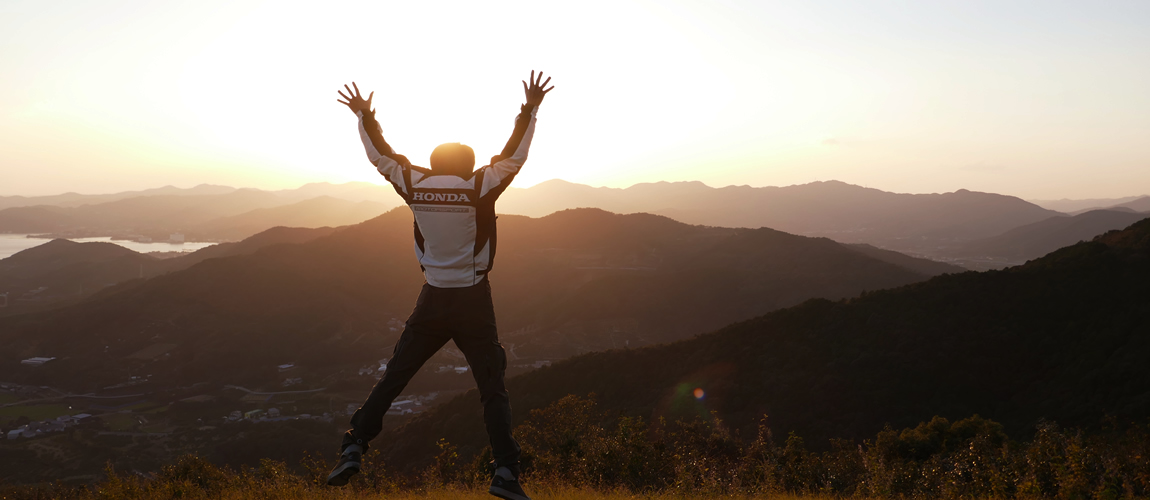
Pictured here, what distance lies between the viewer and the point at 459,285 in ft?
14.2

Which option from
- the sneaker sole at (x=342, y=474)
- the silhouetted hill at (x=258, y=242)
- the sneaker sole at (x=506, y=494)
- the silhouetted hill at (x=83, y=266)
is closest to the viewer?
the sneaker sole at (x=342, y=474)

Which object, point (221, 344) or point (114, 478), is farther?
point (221, 344)

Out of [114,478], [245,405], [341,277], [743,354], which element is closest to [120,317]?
[341,277]

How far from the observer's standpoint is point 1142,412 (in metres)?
29.2

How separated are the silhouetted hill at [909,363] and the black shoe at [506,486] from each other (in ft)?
85.9

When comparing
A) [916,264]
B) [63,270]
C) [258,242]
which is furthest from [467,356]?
[63,270]

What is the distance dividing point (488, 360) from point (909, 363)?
42.9 meters

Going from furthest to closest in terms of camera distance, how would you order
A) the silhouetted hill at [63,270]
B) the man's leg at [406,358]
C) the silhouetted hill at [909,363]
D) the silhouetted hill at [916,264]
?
1. the silhouetted hill at [63,270]
2. the silhouetted hill at [916,264]
3. the silhouetted hill at [909,363]
4. the man's leg at [406,358]

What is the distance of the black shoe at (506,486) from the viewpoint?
4.21 meters

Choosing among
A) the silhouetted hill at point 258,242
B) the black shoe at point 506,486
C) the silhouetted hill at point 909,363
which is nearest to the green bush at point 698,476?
the black shoe at point 506,486

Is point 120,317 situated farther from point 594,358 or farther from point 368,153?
point 368,153

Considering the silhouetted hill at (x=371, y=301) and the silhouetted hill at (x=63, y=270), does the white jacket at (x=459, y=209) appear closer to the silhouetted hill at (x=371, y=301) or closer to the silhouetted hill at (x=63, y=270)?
the silhouetted hill at (x=371, y=301)

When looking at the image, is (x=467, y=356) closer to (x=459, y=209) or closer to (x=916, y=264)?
(x=459, y=209)

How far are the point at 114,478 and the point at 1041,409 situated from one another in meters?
41.8
